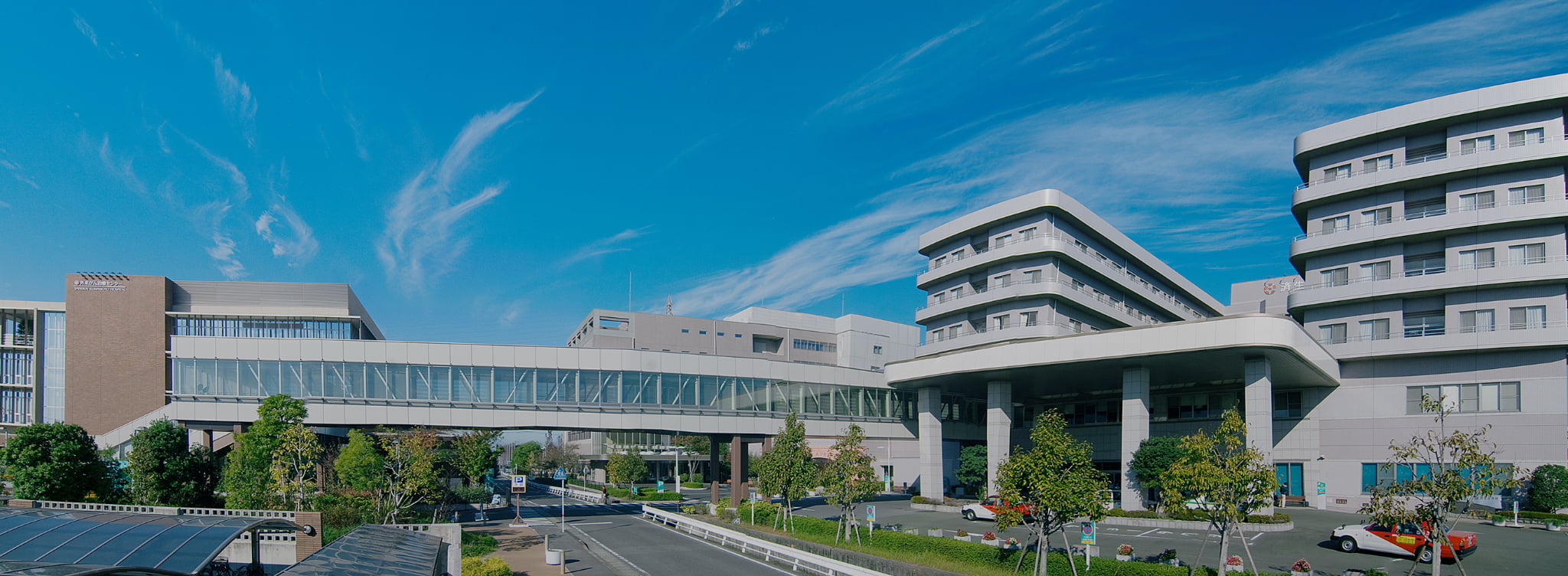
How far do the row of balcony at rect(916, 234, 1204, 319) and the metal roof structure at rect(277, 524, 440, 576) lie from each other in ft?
168

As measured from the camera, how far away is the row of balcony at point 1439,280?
1725 inches

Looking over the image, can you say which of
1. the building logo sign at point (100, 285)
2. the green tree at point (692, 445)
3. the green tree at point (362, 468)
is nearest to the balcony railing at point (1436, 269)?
the green tree at point (362, 468)

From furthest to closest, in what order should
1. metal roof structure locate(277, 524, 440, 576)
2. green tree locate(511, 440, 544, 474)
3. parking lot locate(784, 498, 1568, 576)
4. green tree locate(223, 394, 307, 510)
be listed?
1. green tree locate(511, 440, 544, 474)
2. green tree locate(223, 394, 307, 510)
3. parking lot locate(784, 498, 1568, 576)
4. metal roof structure locate(277, 524, 440, 576)

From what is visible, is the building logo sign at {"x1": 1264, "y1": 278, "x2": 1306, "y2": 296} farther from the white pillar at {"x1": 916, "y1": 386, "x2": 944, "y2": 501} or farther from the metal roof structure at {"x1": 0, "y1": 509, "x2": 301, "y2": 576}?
the metal roof structure at {"x1": 0, "y1": 509, "x2": 301, "y2": 576}

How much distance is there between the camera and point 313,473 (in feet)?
122

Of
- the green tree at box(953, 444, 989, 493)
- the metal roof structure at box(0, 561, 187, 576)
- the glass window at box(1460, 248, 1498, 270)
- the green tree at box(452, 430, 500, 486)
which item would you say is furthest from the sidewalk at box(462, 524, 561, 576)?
the glass window at box(1460, 248, 1498, 270)

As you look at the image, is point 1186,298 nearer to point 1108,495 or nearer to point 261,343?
point 1108,495

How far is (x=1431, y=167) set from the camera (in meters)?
47.1

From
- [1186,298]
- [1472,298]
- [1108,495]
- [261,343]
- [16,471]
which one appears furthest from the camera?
[1186,298]

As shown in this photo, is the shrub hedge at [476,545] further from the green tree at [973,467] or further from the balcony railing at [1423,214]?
the balcony railing at [1423,214]

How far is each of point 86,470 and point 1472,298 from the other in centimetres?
7064

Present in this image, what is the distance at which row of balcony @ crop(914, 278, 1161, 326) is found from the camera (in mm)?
61906

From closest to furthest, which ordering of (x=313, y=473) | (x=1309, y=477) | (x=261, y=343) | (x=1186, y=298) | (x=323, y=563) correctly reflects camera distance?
(x=323, y=563), (x=313, y=473), (x=261, y=343), (x=1309, y=477), (x=1186, y=298)

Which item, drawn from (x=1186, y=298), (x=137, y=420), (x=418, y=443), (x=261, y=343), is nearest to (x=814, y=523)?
(x=418, y=443)
